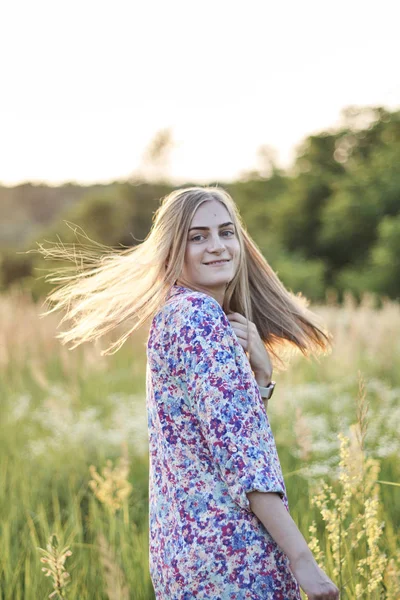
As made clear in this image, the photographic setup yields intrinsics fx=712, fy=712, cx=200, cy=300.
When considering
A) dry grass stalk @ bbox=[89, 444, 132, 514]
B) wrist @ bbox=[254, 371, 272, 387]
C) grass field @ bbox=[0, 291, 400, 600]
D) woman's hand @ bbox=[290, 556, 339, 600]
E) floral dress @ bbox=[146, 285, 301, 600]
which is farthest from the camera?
dry grass stalk @ bbox=[89, 444, 132, 514]

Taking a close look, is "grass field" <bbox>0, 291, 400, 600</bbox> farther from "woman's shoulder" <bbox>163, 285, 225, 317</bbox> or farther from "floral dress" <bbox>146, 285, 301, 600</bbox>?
"woman's shoulder" <bbox>163, 285, 225, 317</bbox>

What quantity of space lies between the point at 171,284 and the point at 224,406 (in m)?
0.47

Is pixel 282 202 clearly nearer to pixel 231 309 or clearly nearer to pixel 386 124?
pixel 386 124

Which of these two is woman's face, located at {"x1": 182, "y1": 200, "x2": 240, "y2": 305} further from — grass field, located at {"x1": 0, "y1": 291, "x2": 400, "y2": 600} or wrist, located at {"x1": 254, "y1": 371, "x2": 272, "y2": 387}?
grass field, located at {"x1": 0, "y1": 291, "x2": 400, "y2": 600}

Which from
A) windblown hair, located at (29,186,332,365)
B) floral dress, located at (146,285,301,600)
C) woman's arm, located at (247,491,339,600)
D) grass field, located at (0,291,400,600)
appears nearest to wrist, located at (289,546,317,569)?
woman's arm, located at (247,491,339,600)

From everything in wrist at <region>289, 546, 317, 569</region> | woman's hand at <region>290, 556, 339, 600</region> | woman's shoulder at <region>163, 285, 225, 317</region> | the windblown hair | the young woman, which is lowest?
woman's hand at <region>290, 556, 339, 600</region>

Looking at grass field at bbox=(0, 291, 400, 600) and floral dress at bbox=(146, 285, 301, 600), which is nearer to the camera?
floral dress at bbox=(146, 285, 301, 600)

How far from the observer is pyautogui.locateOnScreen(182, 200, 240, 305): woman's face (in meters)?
2.04

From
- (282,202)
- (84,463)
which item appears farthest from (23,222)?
(84,463)

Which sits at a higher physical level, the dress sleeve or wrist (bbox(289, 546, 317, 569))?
the dress sleeve

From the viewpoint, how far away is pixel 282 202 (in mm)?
31078

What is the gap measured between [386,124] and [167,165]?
12.6 m

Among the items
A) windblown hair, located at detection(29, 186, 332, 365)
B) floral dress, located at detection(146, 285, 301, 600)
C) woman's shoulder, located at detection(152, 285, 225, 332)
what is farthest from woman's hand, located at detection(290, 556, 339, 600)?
windblown hair, located at detection(29, 186, 332, 365)

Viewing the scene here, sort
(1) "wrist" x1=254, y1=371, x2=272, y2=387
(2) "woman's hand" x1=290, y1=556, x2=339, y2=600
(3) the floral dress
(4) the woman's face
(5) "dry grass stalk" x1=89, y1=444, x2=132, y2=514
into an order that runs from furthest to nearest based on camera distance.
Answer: (5) "dry grass stalk" x1=89, y1=444, x2=132, y2=514, (1) "wrist" x1=254, y1=371, x2=272, y2=387, (4) the woman's face, (3) the floral dress, (2) "woman's hand" x1=290, y1=556, x2=339, y2=600
